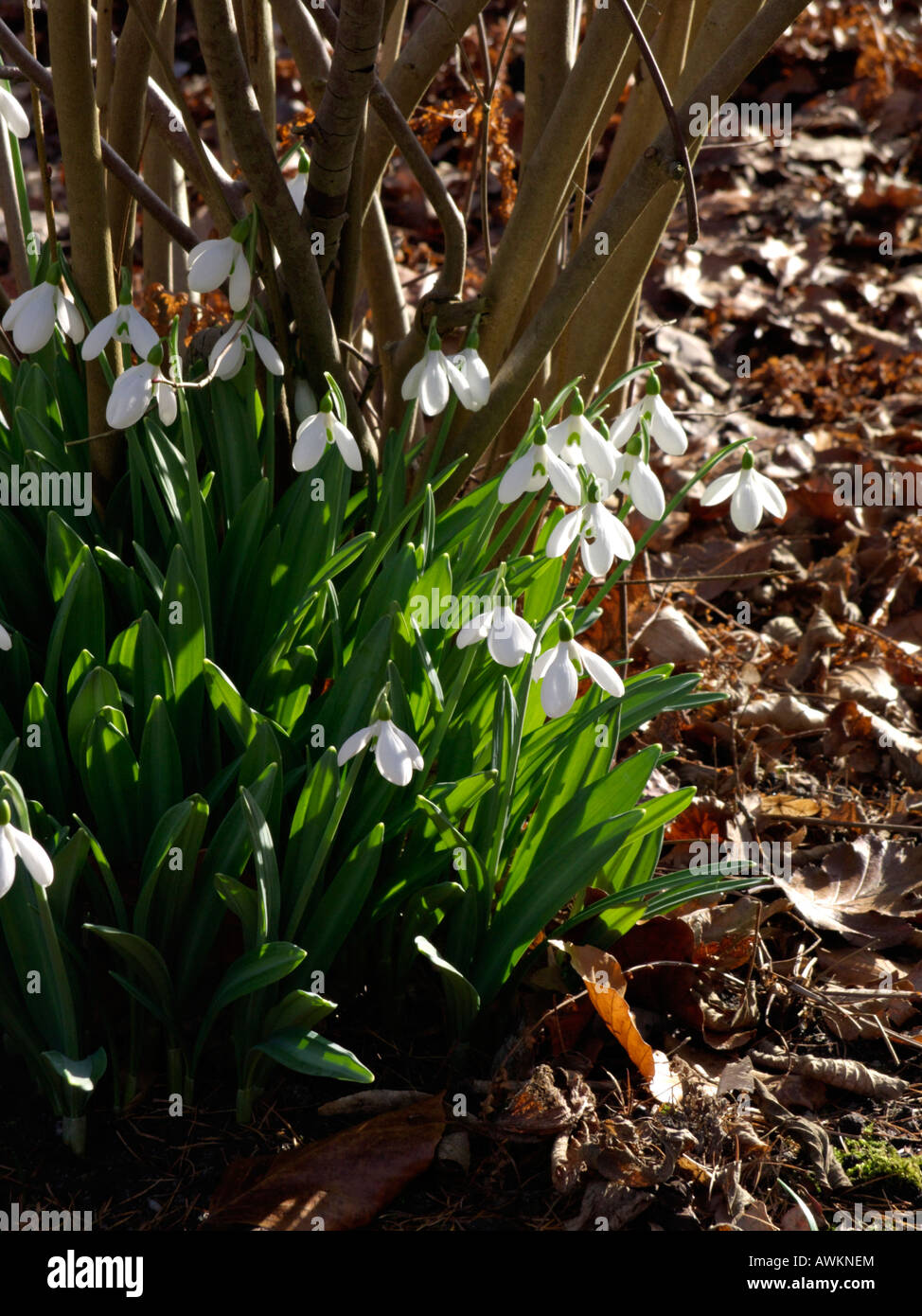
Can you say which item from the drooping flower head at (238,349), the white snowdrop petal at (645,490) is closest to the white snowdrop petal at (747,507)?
the white snowdrop petal at (645,490)

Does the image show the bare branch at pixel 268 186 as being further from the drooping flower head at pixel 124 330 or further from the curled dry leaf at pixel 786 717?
the curled dry leaf at pixel 786 717

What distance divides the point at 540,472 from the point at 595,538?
0.42 feet

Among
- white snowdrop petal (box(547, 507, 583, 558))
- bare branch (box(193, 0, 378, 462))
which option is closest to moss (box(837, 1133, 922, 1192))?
white snowdrop petal (box(547, 507, 583, 558))

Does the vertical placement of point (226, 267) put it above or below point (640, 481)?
above

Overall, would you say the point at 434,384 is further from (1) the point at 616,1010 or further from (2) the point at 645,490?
(1) the point at 616,1010

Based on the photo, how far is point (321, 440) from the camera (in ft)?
5.00

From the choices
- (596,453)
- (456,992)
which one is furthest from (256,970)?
(596,453)

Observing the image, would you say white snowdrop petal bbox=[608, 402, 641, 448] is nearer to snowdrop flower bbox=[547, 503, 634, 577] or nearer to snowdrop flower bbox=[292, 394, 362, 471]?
snowdrop flower bbox=[547, 503, 634, 577]

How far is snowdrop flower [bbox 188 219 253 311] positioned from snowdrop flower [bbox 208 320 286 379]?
47 millimetres

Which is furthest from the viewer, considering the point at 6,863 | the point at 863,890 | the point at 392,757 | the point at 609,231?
the point at 863,890

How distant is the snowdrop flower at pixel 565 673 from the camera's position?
1.31m

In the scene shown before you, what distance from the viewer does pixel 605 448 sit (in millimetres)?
1521
